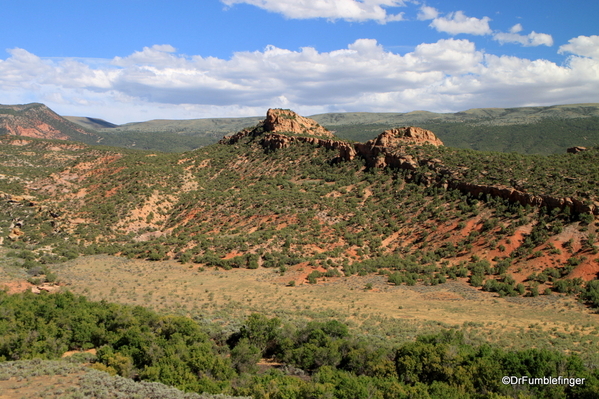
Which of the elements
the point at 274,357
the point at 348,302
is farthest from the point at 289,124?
the point at 274,357

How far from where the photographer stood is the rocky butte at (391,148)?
34.0 metres

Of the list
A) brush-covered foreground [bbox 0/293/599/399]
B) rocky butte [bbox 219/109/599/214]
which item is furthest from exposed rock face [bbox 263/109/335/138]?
brush-covered foreground [bbox 0/293/599/399]

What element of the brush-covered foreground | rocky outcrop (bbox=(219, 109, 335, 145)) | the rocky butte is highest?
rocky outcrop (bbox=(219, 109, 335, 145))

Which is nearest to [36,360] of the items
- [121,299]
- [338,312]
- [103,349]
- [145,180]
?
[103,349]

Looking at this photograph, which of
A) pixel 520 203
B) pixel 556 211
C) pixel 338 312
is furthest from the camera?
pixel 520 203

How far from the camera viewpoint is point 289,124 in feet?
213

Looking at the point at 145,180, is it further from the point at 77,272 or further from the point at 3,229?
the point at 77,272

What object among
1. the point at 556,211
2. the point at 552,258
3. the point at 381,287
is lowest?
the point at 381,287

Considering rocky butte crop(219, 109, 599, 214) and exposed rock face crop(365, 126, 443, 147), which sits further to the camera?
exposed rock face crop(365, 126, 443, 147)

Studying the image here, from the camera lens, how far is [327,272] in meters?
32.6

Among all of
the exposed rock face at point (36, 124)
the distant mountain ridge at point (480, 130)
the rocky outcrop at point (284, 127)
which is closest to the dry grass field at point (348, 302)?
the rocky outcrop at point (284, 127)

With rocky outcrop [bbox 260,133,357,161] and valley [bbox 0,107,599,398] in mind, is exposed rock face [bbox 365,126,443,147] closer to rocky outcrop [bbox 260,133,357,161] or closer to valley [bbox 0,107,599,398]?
valley [bbox 0,107,599,398]

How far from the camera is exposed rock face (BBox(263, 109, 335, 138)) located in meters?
64.7

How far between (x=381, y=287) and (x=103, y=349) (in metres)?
18.8
